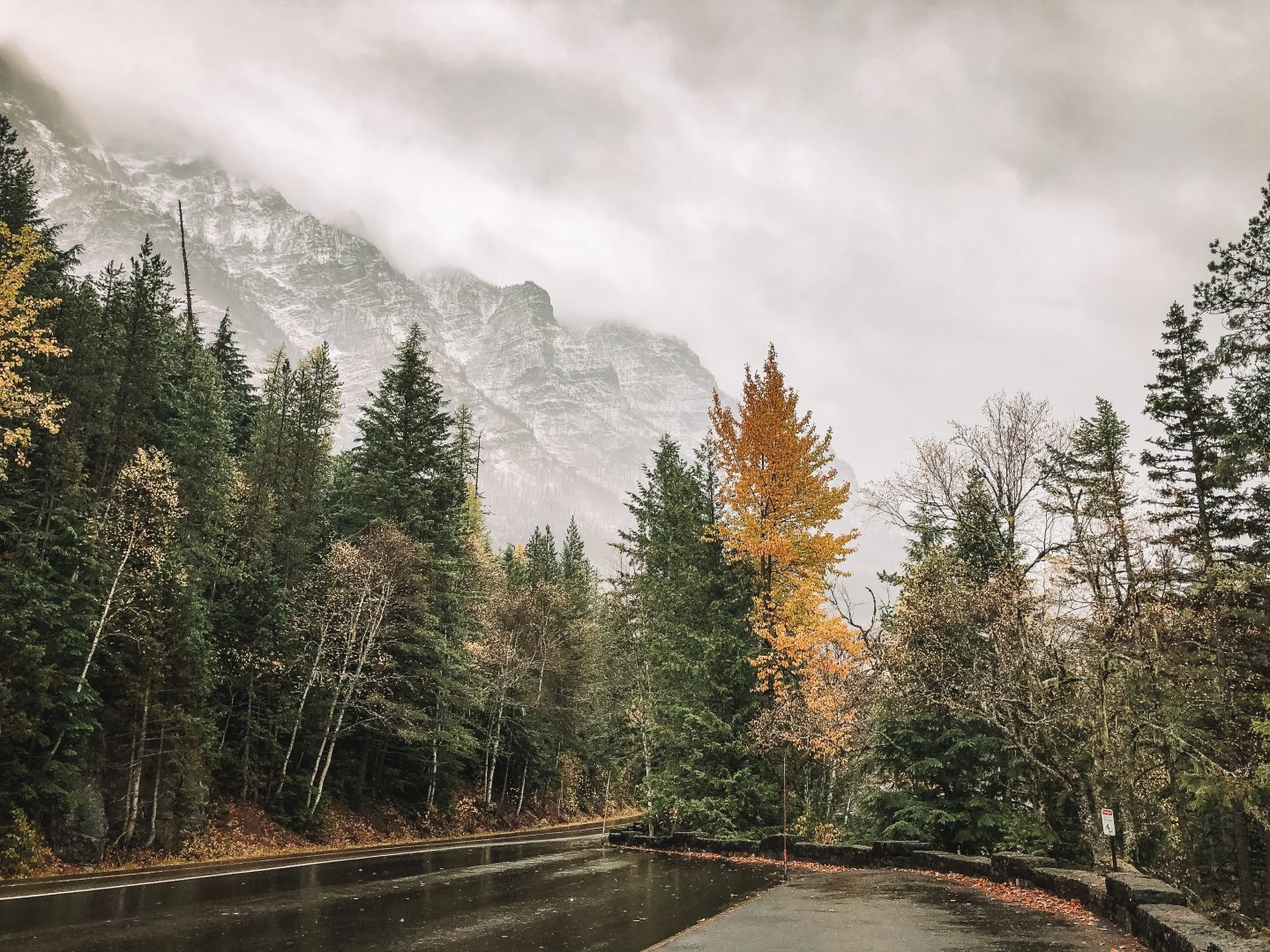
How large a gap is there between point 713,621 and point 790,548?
4.39 m

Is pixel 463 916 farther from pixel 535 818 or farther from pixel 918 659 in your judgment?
pixel 535 818

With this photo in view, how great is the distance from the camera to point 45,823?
1733 cm

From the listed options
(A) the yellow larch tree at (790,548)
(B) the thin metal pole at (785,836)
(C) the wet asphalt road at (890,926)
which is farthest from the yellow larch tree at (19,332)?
(B) the thin metal pole at (785,836)

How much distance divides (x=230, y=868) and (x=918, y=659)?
16.6 m

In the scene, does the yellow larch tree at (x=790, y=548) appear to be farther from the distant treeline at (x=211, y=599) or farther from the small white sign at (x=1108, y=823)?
the distant treeline at (x=211, y=599)

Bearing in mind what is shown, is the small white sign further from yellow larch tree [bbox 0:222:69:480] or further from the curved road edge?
yellow larch tree [bbox 0:222:69:480]

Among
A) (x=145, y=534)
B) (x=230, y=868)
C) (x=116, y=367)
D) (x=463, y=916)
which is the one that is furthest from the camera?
(x=116, y=367)

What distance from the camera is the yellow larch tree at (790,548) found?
20625 millimetres

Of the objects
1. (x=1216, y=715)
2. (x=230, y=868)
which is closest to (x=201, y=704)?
(x=230, y=868)

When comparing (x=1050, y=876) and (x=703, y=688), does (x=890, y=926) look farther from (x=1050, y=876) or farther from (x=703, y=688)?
(x=703, y=688)

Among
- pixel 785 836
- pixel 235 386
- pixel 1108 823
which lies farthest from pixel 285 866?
pixel 235 386

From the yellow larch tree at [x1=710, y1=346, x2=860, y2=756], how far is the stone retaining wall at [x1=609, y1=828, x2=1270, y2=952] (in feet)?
8.91

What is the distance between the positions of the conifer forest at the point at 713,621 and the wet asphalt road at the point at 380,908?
5.41 meters

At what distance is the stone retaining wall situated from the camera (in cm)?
760
